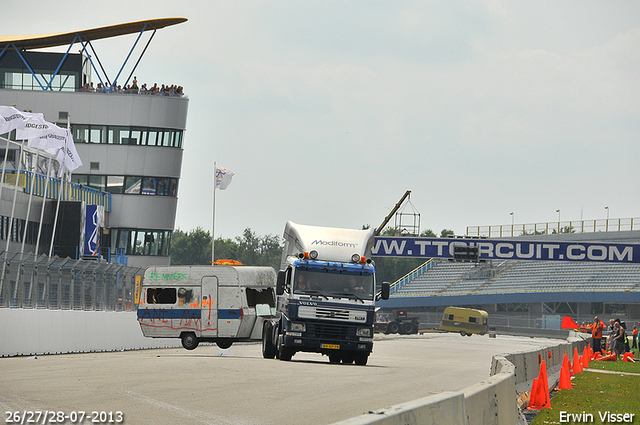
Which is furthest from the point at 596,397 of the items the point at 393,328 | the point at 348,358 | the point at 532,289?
the point at 532,289

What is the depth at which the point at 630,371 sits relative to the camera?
971 inches

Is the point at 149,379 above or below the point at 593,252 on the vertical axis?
below

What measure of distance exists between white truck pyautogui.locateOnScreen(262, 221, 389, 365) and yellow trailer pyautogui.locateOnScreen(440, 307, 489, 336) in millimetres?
47431

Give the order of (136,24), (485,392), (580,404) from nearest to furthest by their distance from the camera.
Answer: (485,392) → (580,404) → (136,24)

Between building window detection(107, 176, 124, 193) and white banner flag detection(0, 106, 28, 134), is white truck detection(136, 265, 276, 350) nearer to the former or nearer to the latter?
white banner flag detection(0, 106, 28, 134)

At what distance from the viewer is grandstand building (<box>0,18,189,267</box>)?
58.5 m

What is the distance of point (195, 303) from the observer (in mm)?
27578

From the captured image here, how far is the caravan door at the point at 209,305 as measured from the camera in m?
27.6

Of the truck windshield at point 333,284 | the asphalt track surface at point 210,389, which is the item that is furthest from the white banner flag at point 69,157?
the truck windshield at point 333,284

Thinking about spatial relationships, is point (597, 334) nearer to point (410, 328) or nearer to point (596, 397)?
point (596, 397)

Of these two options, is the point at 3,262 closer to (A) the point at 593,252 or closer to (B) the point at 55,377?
→ (B) the point at 55,377

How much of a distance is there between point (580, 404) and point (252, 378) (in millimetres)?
5943

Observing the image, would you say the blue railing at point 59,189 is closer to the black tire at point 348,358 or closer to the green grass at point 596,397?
the black tire at point 348,358

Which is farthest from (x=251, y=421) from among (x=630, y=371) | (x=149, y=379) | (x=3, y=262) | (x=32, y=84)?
(x=32, y=84)
